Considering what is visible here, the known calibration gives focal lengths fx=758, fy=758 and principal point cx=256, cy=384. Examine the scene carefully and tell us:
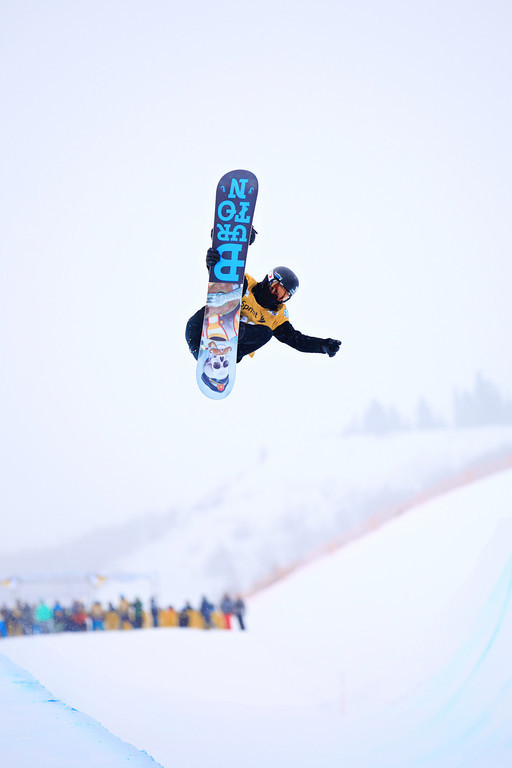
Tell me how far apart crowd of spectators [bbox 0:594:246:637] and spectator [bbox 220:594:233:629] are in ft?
0.08

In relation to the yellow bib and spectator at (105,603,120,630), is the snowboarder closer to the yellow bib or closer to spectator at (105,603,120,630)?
the yellow bib

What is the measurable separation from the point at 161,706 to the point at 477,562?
23.5 feet

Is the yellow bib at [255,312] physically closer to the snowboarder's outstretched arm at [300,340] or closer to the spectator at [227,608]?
the snowboarder's outstretched arm at [300,340]

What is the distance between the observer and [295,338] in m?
7.59

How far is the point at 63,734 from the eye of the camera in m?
6.88

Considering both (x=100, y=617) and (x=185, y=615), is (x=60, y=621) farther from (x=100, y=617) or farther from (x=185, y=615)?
(x=185, y=615)

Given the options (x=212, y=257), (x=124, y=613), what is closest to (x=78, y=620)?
(x=124, y=613)

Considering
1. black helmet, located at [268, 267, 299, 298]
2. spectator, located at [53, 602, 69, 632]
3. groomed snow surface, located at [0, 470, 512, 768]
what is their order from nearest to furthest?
black helmet, located at [268, 267, 299, 298]
groomed snow surface, located at [0, 470, 512, 768]
spectator, located at [53, 602, 69, 632]

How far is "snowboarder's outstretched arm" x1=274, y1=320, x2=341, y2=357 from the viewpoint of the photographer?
7457mm

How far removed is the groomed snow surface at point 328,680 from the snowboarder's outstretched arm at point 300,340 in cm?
398

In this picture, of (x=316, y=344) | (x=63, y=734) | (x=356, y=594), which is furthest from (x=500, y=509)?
(x=63, y=734)

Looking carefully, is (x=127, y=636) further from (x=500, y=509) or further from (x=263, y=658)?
(x=500, y=509)

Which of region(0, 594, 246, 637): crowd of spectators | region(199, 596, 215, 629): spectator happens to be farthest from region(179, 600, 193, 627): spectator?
region(199, 596, 215, 629): spectator

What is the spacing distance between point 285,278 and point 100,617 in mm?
13482
